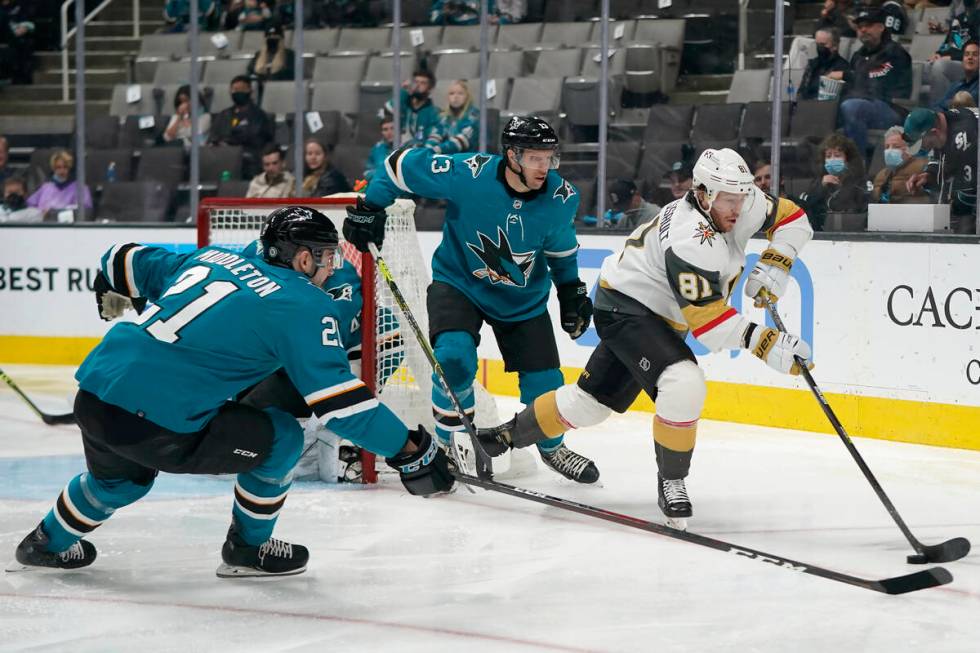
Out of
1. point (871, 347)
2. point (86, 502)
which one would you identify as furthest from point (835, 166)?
point (86, 502)

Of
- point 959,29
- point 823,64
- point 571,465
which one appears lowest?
point 571,465

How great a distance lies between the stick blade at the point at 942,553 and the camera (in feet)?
10.7

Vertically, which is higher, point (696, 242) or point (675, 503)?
point (696, 242)

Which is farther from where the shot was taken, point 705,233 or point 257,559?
point 705,233

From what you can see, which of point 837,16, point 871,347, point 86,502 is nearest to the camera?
point 86,502

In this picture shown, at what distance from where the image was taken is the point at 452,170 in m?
4.07

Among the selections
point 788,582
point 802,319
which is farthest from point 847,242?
point 788,582

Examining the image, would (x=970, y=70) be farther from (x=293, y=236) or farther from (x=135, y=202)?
(x=135, y=202)

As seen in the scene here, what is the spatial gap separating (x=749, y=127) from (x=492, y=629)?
330 cm

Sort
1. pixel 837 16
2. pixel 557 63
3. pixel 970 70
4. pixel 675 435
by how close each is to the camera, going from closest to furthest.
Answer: pixel 675 435 < pixel 970 70 < pixel 837 16 < pixel 557 63

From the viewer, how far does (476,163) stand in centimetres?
406

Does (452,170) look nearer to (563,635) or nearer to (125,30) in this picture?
(563,635)

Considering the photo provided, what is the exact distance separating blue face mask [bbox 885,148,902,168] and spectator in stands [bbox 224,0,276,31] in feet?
11.2

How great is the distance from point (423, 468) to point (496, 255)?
4.22ft
